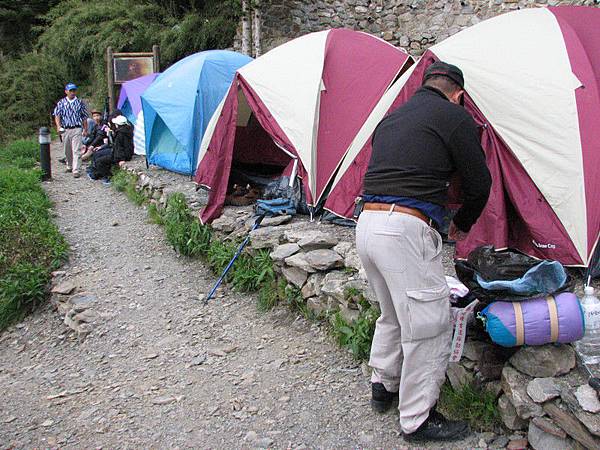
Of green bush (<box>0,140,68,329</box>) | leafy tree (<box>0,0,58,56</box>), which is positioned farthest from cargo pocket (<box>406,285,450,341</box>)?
leafy tree (<box>0,0,58,56</box>)

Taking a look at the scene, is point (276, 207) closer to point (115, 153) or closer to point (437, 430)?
point (437, 430)

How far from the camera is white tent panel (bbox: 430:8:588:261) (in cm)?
412

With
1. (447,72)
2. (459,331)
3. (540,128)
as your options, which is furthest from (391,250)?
(540,128)

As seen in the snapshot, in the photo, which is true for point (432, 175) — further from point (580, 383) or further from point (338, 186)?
point (338, 186)

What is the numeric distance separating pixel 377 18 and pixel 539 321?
38.7 feet

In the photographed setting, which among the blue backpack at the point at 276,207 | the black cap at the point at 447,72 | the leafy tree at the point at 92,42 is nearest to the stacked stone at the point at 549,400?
the black cap at the point at 447,72

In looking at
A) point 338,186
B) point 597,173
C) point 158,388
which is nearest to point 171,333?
point 158,388

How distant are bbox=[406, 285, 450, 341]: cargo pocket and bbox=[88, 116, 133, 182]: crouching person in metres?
9.06

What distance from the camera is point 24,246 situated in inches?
269

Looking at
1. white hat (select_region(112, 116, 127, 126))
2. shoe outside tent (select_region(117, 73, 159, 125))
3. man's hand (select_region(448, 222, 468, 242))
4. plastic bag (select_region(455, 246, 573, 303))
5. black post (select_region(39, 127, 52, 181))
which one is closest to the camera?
plastic bag (select_region(455, 246, 573, 303))

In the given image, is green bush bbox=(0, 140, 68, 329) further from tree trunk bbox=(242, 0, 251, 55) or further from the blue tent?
tree trunk bbox=(242, 0, 251, 55)

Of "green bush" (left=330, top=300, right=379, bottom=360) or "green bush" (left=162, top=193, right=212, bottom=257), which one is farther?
"green bush" (left=162, top=193, right=212, bottom=257)

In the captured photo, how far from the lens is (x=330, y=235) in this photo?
204 inches

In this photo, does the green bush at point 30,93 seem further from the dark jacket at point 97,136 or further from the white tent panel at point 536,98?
the white tent panel at point 536,98
